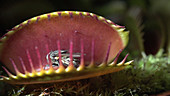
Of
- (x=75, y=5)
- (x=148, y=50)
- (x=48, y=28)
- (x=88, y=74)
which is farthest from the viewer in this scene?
(x=148, y=50)

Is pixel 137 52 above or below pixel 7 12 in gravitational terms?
below

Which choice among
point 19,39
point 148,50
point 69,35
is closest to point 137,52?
point 148,50

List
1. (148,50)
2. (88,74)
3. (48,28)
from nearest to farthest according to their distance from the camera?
(88,74)
(48,28)
(148,50)

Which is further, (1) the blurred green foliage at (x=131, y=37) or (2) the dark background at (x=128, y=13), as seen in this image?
(2) the dark background at (x=128, y=13)

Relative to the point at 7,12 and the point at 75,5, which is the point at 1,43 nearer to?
the point at 7,12

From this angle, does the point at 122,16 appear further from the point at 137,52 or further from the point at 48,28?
the point at 48,28

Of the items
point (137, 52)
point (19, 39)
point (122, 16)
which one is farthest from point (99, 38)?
point (122, 16)

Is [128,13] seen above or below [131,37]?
above

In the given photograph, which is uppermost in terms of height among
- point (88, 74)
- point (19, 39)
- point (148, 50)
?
point (19, 39)

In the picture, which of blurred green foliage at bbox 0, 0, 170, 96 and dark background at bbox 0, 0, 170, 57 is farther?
dark background at bbox 0, 0, 170, 57

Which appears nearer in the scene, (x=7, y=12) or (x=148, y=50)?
(x=7, y=12)
